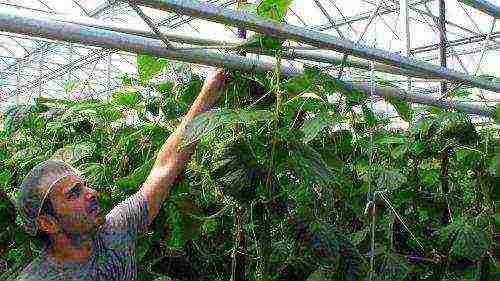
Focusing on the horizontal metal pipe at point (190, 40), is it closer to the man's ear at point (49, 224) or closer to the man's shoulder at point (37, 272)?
the man's ear at point (49, 224)

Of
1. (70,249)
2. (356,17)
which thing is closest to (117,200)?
(70,249)

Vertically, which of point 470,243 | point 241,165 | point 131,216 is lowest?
point 470,243

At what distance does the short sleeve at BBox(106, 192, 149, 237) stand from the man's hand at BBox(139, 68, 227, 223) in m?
0.02

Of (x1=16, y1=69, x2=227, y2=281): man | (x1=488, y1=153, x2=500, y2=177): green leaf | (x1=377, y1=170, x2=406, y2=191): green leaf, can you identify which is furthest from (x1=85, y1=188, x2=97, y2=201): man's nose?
(x1=488, y1=153, x2=500, y2=177): green leaf

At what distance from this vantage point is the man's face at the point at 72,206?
1.67m

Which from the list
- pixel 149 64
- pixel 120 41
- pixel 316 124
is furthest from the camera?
pixel 149 64

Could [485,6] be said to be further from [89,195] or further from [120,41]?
[89,195]

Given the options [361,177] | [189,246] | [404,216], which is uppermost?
[361,177]

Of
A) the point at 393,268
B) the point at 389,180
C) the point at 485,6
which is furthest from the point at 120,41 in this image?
the point at 485,6

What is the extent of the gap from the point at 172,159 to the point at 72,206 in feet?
1.25

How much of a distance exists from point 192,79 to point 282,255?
71 centimetres

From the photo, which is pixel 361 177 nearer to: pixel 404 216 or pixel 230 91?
pixel 404 216

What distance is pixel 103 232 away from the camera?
5.91 feet

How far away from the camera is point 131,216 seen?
6.09 feet
